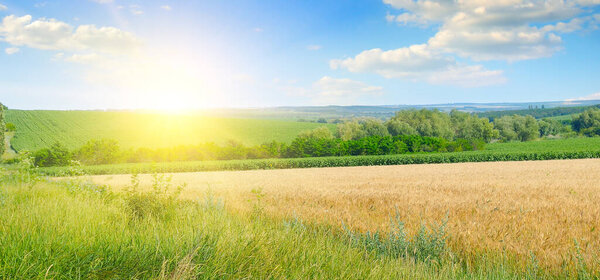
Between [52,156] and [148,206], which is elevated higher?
[148,206]

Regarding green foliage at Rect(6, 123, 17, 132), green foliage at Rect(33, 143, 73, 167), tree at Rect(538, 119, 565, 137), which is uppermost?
green foliage at Rect(6, 123, 17, 132)

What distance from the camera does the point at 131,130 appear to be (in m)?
99.0

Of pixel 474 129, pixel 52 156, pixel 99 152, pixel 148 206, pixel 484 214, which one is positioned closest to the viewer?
pixel 484 214

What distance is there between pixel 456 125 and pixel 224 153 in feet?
225

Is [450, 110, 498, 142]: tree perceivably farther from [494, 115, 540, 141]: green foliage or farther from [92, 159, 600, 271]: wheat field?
[92, 159, 600, 271]: wheat field

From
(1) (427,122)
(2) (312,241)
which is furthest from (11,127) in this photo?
(2) (312,241)

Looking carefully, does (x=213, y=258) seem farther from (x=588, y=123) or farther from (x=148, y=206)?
(x=588, y=123)

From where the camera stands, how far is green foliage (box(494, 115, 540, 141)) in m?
106

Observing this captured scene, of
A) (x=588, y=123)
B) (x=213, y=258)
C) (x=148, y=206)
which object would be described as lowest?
(x=588, y=123)

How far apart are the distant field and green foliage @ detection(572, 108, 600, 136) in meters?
84.1

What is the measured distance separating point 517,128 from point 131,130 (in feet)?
360

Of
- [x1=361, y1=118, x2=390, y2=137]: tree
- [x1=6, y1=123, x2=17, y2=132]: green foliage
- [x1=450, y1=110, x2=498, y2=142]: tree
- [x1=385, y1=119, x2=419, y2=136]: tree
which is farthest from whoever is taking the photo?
[x1=450, y1=110, x2=498, y2=142]: tree

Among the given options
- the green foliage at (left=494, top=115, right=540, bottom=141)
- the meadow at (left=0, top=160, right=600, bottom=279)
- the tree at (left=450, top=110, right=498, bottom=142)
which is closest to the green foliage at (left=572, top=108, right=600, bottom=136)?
the green foliage at (left=494, top=115, right=540, bottom=141)

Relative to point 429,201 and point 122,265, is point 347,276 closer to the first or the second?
point 122,265
